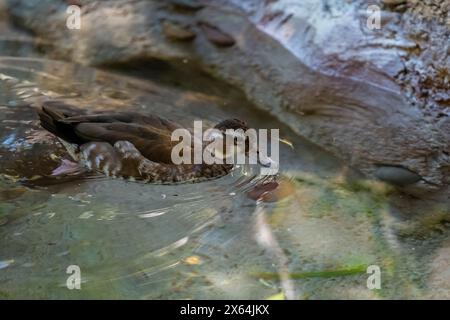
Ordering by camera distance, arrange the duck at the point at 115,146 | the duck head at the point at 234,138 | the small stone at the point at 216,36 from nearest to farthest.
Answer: the duck at the point at 115,146, the duck head at the point at 234,138, the small stone at the point at 216,36

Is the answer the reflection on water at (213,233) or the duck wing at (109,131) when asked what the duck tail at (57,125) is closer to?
the duck wing at (109,131)

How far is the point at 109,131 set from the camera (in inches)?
176

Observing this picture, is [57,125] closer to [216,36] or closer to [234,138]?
[234,138]

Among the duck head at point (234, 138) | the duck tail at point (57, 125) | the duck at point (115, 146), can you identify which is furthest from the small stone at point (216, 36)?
the duck tail at point (57, 125)

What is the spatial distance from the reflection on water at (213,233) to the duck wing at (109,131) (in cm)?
22

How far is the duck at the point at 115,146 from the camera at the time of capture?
14.6ft

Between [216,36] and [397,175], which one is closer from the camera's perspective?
[397,175]

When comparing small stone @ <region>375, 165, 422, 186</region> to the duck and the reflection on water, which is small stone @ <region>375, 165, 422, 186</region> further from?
the duck

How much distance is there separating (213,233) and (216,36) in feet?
9.30

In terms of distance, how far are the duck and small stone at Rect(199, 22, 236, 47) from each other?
186 cm

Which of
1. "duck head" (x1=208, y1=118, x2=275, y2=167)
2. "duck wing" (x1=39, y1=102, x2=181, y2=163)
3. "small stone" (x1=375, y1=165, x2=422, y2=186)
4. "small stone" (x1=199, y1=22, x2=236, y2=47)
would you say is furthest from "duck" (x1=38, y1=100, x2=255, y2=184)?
"small stone" (x1=199, y1=22, x2=236, y2=47)

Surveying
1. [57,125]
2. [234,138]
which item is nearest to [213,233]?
[234,138]

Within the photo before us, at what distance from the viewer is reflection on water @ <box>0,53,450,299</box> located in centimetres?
345
